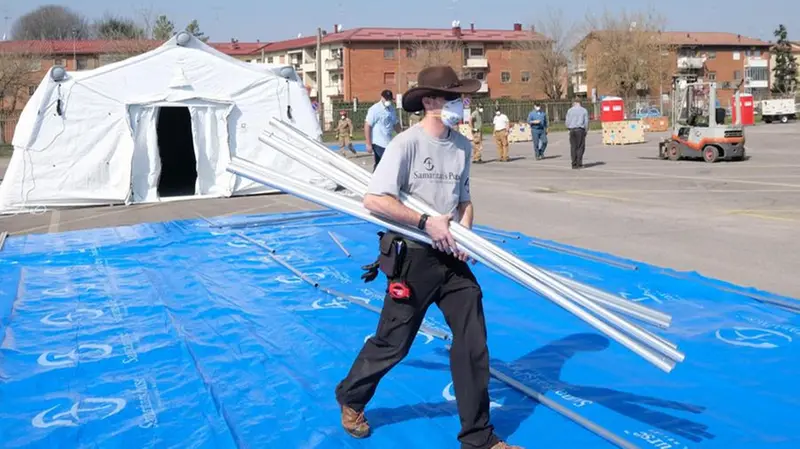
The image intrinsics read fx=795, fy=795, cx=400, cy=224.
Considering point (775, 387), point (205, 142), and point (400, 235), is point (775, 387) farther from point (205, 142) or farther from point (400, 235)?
point (205, 142)

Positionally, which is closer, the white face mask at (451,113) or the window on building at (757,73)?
the white face mask at (451,113)

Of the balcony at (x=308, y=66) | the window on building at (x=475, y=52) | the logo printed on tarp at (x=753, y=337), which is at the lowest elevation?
the logo printed on tarp at (x=753, y=337)

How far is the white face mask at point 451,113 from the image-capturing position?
12.6ft

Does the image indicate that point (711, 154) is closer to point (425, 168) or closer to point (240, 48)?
point (425, 168)

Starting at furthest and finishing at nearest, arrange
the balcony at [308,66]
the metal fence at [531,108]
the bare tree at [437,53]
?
the balcony at [308,66] → the bare tree at [437,53] → the metal fence at [531,108]

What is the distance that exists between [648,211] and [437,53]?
63.8 meters

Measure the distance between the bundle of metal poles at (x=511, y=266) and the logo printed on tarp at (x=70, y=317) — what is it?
303cm

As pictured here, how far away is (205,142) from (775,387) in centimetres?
1292

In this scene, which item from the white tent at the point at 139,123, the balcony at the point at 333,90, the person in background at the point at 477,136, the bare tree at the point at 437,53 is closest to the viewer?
the white tent at the point at 139,123

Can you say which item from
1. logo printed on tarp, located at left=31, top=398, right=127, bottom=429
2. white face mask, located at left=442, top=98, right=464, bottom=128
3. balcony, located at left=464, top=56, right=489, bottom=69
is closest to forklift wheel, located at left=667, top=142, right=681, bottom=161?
white face mask, located at left=442, top=98, right=464, bottom=128

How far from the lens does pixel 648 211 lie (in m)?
12.4

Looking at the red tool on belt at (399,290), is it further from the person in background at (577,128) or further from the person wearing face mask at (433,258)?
the person in background at (577,128)

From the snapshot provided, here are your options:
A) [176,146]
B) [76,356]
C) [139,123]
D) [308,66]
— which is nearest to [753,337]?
[76,356]

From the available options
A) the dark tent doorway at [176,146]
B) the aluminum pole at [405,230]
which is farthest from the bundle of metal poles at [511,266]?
the dark tent doorway at [176,146]
